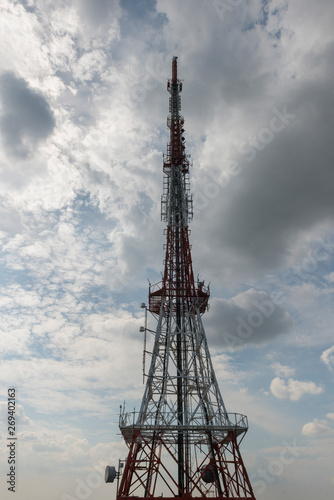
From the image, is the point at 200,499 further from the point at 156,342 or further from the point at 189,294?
the point at 189,294

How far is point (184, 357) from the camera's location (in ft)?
154

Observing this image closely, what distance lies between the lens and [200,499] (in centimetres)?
3497

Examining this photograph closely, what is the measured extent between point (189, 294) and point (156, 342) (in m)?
7.86

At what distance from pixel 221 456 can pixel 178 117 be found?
155 feet

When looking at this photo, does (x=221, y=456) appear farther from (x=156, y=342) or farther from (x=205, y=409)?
(x=156, y=342)

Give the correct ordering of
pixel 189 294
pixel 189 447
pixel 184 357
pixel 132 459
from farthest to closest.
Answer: pixel 189 294 < pixel 184 357 < pixel 189 447 < pixel 132 459

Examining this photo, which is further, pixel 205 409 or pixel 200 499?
pixel 205 409

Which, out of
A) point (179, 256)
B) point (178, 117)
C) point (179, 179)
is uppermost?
point (178, 117)

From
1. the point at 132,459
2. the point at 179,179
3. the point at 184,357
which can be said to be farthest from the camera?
the point at 179,179

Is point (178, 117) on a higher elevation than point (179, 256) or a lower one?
higher

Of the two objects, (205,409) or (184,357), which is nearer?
(205,409)

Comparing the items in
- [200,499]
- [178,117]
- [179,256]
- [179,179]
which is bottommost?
[200,499]

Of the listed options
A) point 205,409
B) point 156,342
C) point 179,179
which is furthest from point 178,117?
point 205,409

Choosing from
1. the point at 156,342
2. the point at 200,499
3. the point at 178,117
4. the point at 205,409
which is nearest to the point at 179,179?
the point at 178,117
